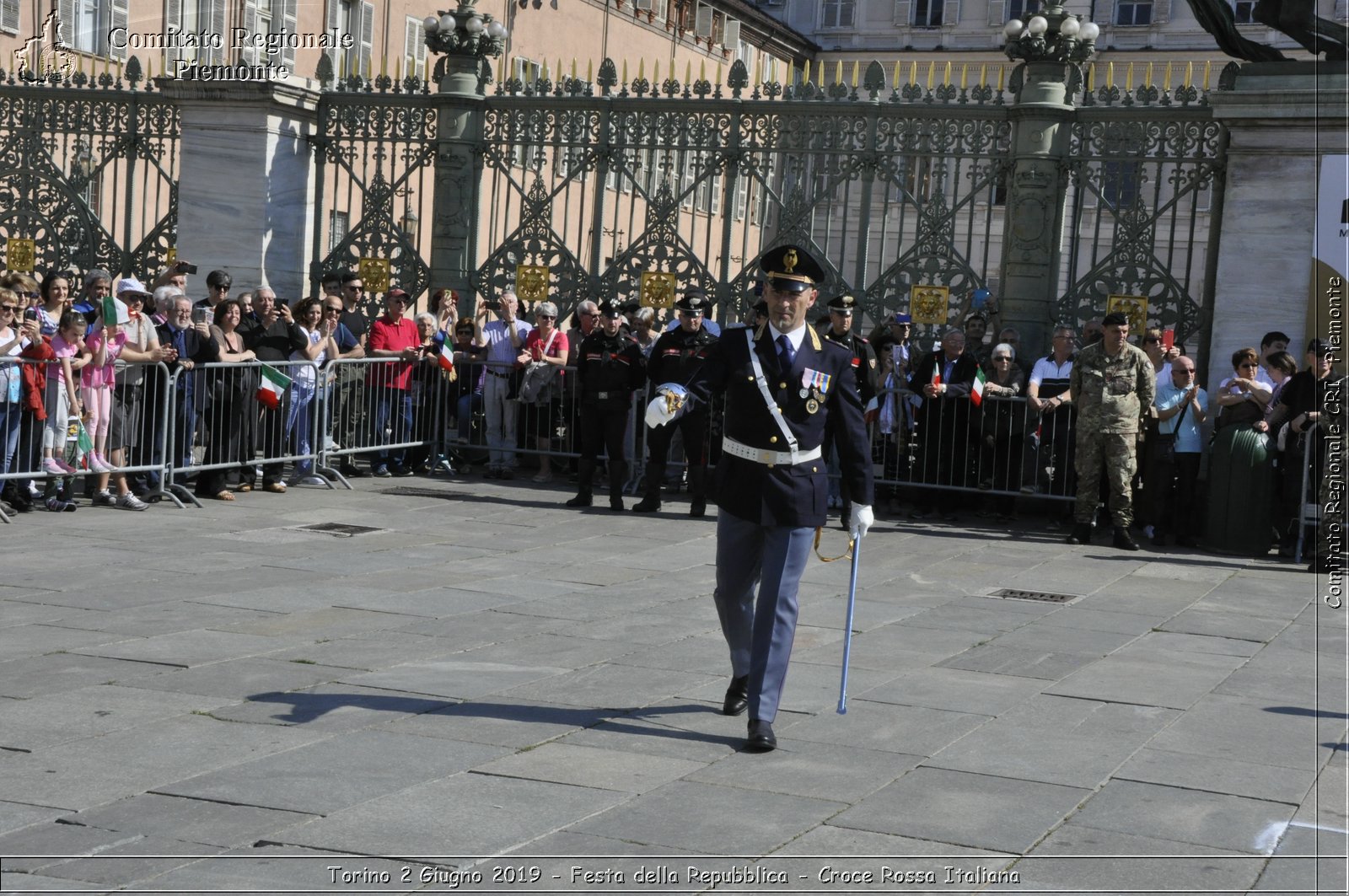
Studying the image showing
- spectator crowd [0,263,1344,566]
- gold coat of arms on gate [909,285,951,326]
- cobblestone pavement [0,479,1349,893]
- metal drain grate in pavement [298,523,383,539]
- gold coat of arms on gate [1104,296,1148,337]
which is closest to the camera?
cobblestone pavement [0,479,1349,893]

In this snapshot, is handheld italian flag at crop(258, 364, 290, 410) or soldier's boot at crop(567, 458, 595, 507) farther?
soldier's boot at crop(567, 458, 595, 507)

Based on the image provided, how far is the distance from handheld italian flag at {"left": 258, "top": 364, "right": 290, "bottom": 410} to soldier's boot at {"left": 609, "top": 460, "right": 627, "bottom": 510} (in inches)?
113

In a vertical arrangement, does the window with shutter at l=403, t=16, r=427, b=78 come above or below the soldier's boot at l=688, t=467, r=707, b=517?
above

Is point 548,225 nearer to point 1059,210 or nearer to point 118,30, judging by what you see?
point 1059,210

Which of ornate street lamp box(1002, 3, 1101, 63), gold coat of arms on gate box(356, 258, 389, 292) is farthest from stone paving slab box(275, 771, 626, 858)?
gold coat of arms on gate box(356, 258, 389, 292)

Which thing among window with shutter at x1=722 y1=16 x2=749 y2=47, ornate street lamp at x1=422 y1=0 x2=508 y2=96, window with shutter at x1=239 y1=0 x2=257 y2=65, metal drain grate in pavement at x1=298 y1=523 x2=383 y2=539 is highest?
window with shutter at x1=722 y1=16 x2=749 y2=47

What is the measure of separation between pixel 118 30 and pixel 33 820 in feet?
72.8

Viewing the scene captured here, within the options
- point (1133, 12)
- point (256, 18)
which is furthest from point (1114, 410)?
point (1133, 12)

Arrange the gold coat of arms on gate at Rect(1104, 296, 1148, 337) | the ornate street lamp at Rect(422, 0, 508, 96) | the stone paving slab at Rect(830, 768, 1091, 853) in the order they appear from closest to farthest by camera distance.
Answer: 1. the stone paving slab at Rect(830, 768, 1091, 853)
2. the gold coat of arms on gate at Rect(1104, 296, 1148, 337)
3. the ornate street lamp at Rect(422, 0, 508, 96)

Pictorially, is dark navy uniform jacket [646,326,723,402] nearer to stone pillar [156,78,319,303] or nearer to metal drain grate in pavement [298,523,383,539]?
metal drain grate in pavement [298,523,383,539]

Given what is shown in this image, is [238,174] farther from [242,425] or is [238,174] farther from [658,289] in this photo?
[658,289]

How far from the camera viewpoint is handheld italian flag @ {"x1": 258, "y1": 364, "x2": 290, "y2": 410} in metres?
14.3

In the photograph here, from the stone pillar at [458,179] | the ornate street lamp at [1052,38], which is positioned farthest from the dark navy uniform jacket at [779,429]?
the stone pillar at [458,179]

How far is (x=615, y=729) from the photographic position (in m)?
6.99
